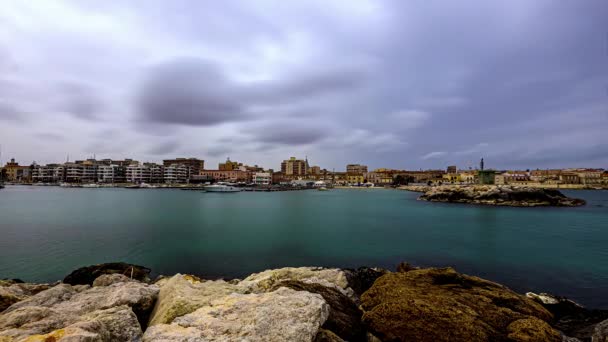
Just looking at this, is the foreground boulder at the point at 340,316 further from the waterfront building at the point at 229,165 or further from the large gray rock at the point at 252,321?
the waterfront building at the point at 229,165

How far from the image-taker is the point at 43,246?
1694cm

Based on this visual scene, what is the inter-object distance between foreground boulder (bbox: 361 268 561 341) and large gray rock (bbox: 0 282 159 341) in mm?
3766

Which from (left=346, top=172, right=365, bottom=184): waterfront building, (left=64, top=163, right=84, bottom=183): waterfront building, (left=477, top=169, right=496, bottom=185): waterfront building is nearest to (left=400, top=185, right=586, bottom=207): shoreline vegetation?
(left=477, top=169, right=496, bottom=185): waterfront building

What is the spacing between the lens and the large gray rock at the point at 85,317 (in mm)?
3227

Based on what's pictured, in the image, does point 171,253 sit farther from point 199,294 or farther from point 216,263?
point 199,294

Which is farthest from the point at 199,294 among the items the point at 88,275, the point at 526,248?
the point at 526,248

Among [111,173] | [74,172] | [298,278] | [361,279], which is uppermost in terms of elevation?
[74,172]

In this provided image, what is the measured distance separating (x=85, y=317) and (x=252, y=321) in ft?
8.20

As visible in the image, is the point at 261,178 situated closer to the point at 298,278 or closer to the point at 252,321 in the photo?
the point at 298,278

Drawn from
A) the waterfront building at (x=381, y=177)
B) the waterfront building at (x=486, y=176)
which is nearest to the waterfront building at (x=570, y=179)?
the waterfront building at (x=381, y=177)

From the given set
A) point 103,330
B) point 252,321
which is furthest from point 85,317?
point 252,321

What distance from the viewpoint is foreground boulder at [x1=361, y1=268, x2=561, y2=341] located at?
4078 millimetres

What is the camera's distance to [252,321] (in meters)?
3.65

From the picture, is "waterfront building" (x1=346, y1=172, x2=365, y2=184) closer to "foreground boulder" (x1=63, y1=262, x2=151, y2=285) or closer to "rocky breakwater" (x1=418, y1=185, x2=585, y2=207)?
"rocky breakwater" (x1=418, y1=185, x2=585, y2=207)
